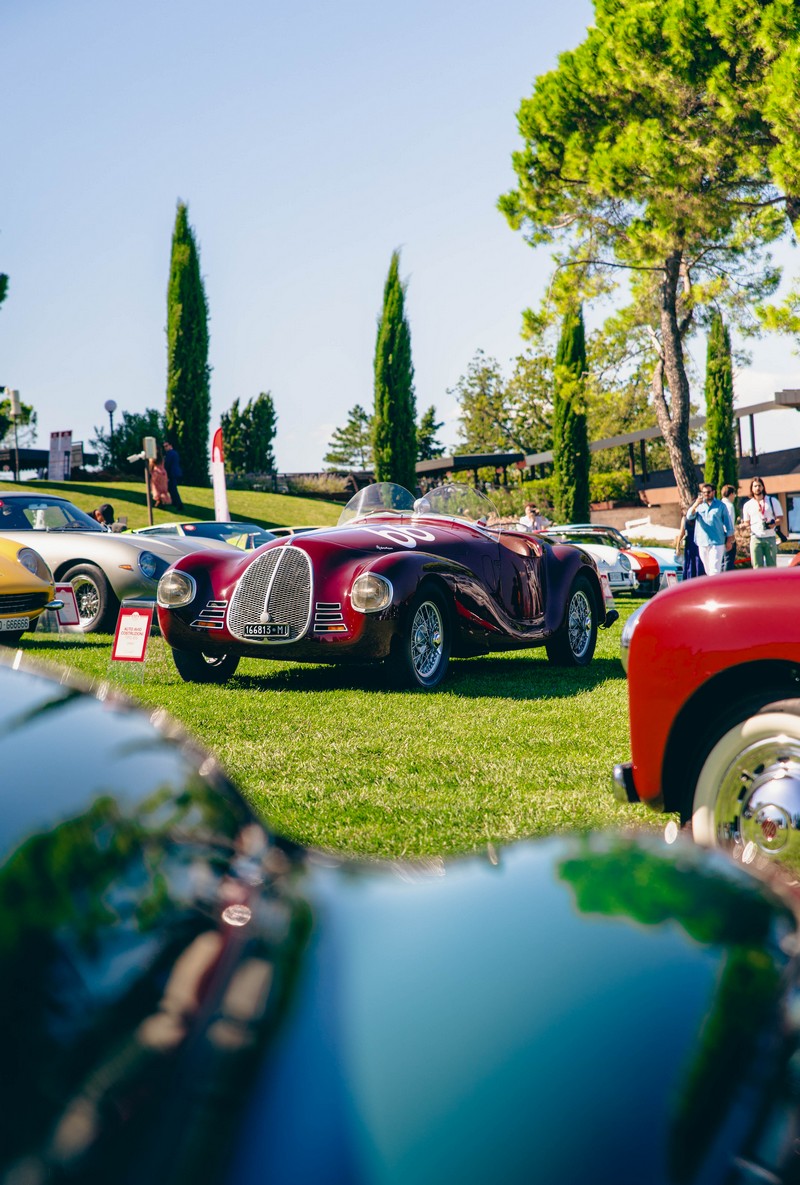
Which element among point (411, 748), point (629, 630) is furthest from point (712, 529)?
point (629, 630)

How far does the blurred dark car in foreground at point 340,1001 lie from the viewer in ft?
3.14

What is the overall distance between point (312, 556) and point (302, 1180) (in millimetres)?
6909

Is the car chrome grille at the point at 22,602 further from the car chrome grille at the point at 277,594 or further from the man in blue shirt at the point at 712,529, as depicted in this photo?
the man in blue shirt at the point at 712,529

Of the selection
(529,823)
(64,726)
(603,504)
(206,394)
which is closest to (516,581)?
(529,823)

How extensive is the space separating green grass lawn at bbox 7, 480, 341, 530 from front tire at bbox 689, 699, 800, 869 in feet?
85.1

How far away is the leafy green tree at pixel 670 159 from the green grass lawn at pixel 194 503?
1141cm

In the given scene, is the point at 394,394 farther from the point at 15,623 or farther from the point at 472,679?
the point at 472,679

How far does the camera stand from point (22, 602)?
930 centimetres

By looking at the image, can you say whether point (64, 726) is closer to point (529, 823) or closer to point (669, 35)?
point (529, 823)

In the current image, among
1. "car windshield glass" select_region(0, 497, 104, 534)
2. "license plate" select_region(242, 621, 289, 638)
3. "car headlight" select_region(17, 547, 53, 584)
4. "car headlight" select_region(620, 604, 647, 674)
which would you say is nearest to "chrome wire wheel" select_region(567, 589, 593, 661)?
"license plate" select_region(242, 621, 289, 638)

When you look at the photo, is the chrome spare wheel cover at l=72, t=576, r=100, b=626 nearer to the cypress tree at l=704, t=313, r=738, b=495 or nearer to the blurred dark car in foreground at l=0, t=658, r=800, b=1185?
the blurred dark car in foreground at l=0, t=658, r=800, b=1185

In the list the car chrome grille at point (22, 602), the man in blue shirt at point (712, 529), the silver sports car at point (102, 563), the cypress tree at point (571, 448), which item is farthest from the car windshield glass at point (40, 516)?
the cypress tree at point (571, 448)

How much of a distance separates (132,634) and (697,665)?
16.3 ft

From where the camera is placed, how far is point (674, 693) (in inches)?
141
